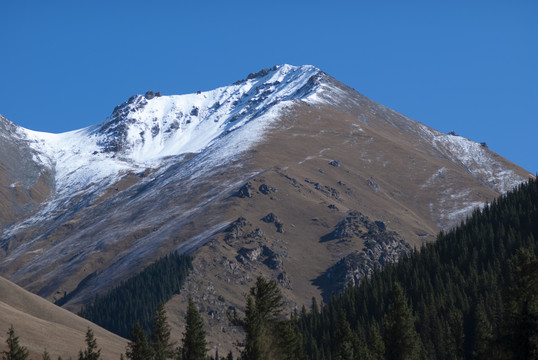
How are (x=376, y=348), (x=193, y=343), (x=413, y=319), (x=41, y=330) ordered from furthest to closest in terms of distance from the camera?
(x=41, y=330)
(x=376, y=348)
(x=413, y=319)
(x=193, y=343)

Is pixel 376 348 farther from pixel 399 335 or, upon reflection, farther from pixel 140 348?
pixel 140 348

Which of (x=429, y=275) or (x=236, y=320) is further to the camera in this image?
(x=429, y=275)

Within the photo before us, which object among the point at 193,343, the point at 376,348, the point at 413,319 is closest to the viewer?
the point at 193,343

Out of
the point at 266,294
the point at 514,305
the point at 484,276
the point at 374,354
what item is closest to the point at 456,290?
the point at 484,276

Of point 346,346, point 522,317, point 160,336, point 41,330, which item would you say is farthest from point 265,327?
point 41,330

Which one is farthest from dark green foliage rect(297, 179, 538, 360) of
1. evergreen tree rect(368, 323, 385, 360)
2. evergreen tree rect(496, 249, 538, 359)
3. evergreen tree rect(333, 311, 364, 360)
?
evergreen tree rect(496, 249, 538, 359)

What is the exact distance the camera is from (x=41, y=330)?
540 feet

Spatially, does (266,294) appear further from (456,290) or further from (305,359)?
(456,290)

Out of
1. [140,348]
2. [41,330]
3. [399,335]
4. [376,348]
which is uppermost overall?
[41,330]

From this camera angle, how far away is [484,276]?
168m

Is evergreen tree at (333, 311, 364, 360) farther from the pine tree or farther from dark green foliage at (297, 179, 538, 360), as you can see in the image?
the pine tree

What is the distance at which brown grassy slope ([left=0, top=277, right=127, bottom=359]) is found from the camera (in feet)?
504

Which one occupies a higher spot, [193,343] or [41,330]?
[41,330]

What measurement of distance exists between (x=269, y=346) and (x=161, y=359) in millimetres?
23924
